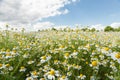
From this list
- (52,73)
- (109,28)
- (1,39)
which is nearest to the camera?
(52,73)

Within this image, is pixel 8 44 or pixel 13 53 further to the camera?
pixel 8 44

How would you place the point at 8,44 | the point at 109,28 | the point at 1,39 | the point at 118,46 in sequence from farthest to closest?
the point at 109,28 < the point at 1,39 < the point at 8,44 < the point at 118,46

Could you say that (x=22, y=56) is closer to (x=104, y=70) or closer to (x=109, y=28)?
(x=104, y=70)

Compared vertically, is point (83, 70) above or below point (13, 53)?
below

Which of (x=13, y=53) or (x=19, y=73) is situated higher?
(x=13, y=53)

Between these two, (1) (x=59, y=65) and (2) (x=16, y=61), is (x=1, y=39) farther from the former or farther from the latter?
(1) (x=59, y=65)

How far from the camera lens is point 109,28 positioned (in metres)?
21.1

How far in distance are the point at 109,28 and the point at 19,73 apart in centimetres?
1708

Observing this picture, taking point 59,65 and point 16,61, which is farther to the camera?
point 16,61

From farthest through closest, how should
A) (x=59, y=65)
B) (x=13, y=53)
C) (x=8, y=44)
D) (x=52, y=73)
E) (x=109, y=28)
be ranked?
(x=109, y=28) < (x=8, y=44) < (x=13, y=53) < (x=59, y=65) < (x=52, y=73)

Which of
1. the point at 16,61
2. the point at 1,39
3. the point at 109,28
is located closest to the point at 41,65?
the point at 16,61

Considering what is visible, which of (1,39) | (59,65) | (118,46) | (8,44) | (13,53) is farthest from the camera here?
(1,39)

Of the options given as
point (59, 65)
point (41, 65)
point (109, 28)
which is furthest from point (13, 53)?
point (109, 28)

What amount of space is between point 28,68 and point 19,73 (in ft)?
1.10
